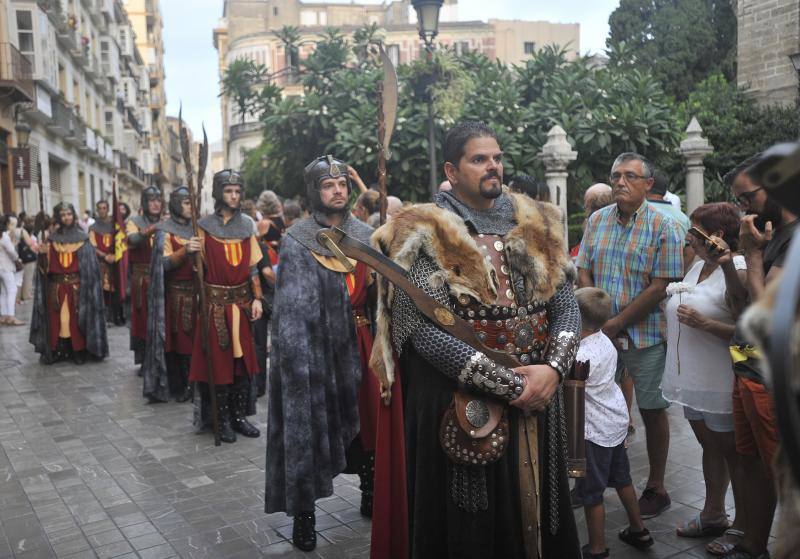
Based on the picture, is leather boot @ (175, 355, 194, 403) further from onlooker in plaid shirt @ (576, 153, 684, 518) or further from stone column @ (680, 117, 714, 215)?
stone column @ (680, 117, 714, 215)

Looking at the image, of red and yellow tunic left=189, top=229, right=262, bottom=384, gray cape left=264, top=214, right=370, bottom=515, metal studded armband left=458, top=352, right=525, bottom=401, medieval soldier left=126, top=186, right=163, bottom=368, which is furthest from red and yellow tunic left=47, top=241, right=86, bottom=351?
metal studded armband left=458, top=352, right=525, bottom=401

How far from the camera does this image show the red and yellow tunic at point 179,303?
6797 millimetres

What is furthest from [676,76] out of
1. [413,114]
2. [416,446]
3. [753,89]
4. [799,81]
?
[416,446]

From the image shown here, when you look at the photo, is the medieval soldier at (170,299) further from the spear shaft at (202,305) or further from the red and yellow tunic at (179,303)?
the spear shaft at (202,305)

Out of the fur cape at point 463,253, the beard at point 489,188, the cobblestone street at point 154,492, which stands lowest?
the cobblestone street at point 154,492

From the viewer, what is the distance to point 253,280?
6.06 m

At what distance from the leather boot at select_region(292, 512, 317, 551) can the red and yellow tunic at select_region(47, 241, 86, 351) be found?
662cm

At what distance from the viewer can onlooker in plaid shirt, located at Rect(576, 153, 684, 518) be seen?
418cm

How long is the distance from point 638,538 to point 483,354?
1730 mm

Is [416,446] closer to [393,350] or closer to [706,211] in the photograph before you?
[393,350]

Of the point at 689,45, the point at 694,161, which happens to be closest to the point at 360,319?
the point at 694,161

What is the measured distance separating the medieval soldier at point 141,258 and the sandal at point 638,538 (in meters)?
5.96

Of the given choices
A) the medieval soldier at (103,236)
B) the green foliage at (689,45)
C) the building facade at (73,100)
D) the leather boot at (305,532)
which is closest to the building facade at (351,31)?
the building facade at (73,100)

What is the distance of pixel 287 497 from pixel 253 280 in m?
2.60
